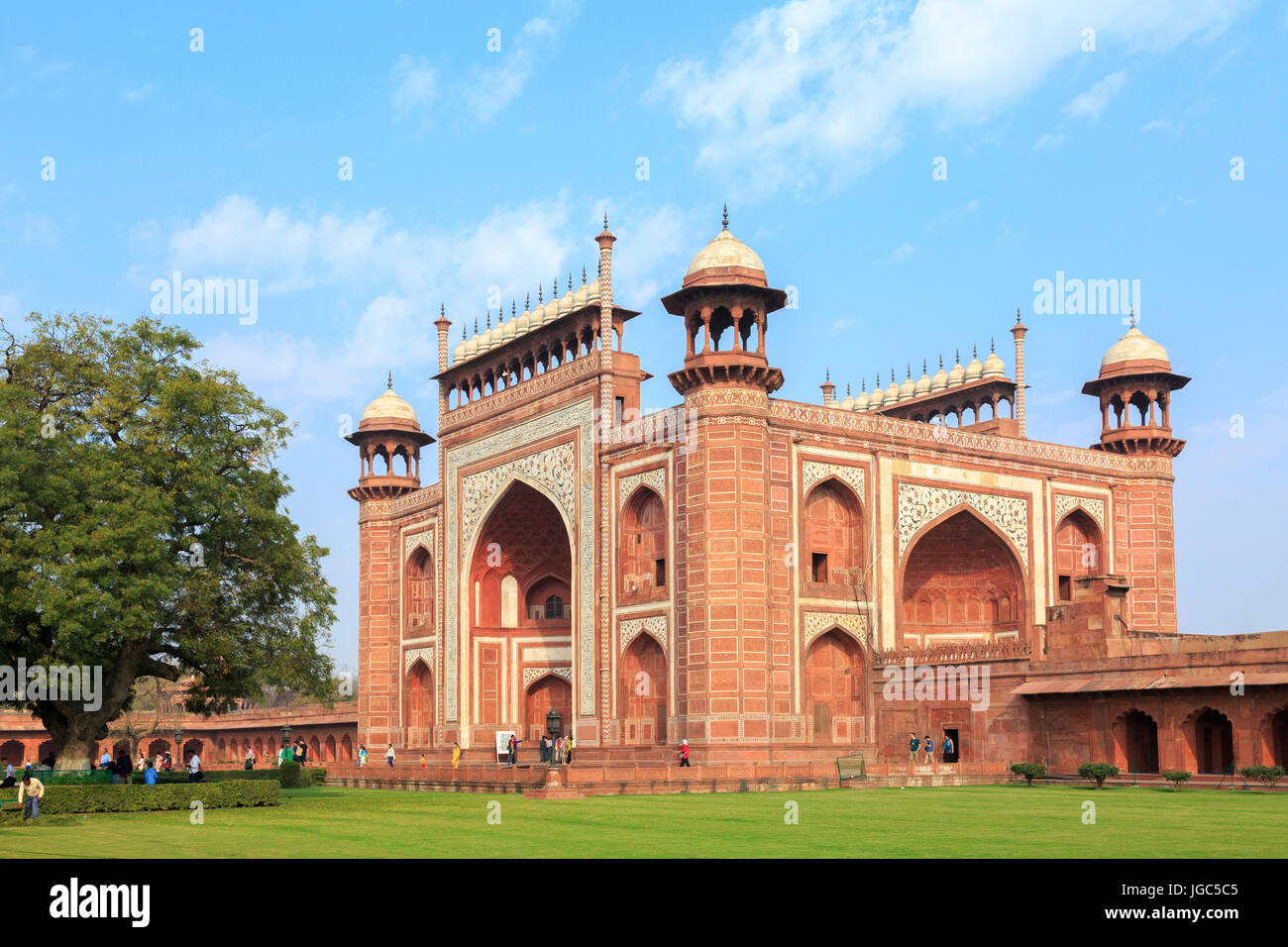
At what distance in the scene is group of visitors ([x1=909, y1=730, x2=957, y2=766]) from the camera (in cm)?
3366

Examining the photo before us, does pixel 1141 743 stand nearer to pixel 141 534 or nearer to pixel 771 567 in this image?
pixel 771 567

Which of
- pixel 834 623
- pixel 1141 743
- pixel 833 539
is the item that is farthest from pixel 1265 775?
pixel 833 539

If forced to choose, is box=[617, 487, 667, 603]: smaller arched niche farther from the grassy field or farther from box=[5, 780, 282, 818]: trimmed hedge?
box=[5, 780, 282, 818]: trimmed hedge

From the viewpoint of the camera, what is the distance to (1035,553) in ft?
132

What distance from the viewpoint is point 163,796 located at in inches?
931

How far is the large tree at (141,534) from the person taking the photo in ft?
81.1

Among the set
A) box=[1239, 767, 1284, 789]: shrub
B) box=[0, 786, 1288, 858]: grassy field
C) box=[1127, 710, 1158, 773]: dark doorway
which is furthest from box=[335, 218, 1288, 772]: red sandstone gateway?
box=[0, 786, 1288, 858]: grassy field

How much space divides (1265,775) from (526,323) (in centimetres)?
2438

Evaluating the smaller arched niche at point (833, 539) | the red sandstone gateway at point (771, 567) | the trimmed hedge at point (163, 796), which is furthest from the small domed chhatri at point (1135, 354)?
the trimmed hedge at point (163, 796)

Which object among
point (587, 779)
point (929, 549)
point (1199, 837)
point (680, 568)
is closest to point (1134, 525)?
point (929, 549)

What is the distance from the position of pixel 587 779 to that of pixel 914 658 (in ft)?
39.2

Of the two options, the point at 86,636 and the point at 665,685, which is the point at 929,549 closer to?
the point at 665,685

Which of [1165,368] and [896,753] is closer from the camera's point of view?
[896,753]

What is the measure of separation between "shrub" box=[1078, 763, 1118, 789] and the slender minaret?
1932 centimetres
